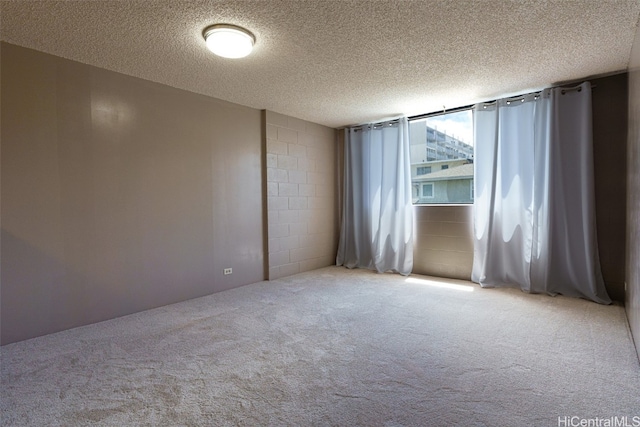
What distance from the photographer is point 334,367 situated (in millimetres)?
2164

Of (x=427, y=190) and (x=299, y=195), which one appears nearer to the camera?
(x=427, y=190)

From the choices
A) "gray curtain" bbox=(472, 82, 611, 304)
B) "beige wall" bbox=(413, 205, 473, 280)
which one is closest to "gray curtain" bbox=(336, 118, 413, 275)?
"beige wall" bbox=(413, 205, 473, 280)

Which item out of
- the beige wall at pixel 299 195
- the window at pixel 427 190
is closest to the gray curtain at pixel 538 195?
the window at pixel 427 190

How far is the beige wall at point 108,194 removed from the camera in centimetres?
263

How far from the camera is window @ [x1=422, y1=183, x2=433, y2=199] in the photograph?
4.87m

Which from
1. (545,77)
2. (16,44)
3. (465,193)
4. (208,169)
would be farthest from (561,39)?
(16,44)

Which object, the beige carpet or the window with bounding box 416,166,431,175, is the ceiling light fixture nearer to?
the beige carpet

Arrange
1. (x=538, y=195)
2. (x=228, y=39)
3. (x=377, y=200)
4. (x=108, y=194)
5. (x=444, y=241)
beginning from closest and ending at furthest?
(x=228, y=39), (x=108, y=194), (x=538, y=195), (x=444, y=241), (x=377, y=200)

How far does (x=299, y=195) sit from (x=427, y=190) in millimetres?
2010

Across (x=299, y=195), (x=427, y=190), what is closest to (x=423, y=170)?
(x=427, y=190)

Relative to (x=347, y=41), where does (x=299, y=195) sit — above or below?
below

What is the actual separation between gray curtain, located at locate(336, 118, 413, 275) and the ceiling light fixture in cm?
303

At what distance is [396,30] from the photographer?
2438 millimetres

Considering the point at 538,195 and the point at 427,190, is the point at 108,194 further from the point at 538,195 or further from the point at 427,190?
the point at 538,195
